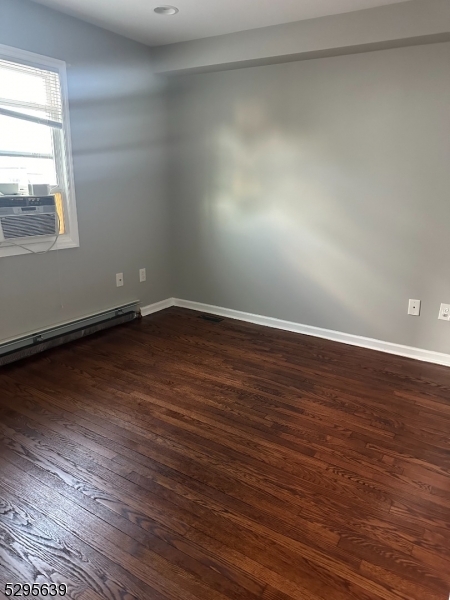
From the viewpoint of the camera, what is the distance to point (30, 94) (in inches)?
117

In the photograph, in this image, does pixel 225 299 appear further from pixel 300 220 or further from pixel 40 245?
pixel 40 245

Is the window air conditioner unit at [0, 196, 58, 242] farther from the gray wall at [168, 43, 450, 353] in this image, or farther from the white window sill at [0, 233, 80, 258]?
the gray wall at [168, 43, 450, 353]

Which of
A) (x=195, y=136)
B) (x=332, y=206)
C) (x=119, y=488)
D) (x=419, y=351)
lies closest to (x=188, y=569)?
(x=119, y=488)

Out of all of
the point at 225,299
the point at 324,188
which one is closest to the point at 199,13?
the point at 324,188

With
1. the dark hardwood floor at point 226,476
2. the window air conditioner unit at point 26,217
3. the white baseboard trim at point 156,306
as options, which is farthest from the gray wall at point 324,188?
the window air conditioner unit at point 26,217

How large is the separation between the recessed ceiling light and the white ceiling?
38 millimetres

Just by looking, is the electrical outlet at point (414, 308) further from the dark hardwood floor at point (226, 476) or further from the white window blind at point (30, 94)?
the white window blind at point (30, 94)

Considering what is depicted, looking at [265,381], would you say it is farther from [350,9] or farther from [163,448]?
[350,9]

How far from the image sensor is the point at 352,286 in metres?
3.48

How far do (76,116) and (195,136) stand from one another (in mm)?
1157

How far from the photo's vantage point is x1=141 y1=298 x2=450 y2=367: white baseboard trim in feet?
10.7

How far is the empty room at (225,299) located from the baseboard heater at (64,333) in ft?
0.08

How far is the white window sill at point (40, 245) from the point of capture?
9.69 ft

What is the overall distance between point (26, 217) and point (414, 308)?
299cm
